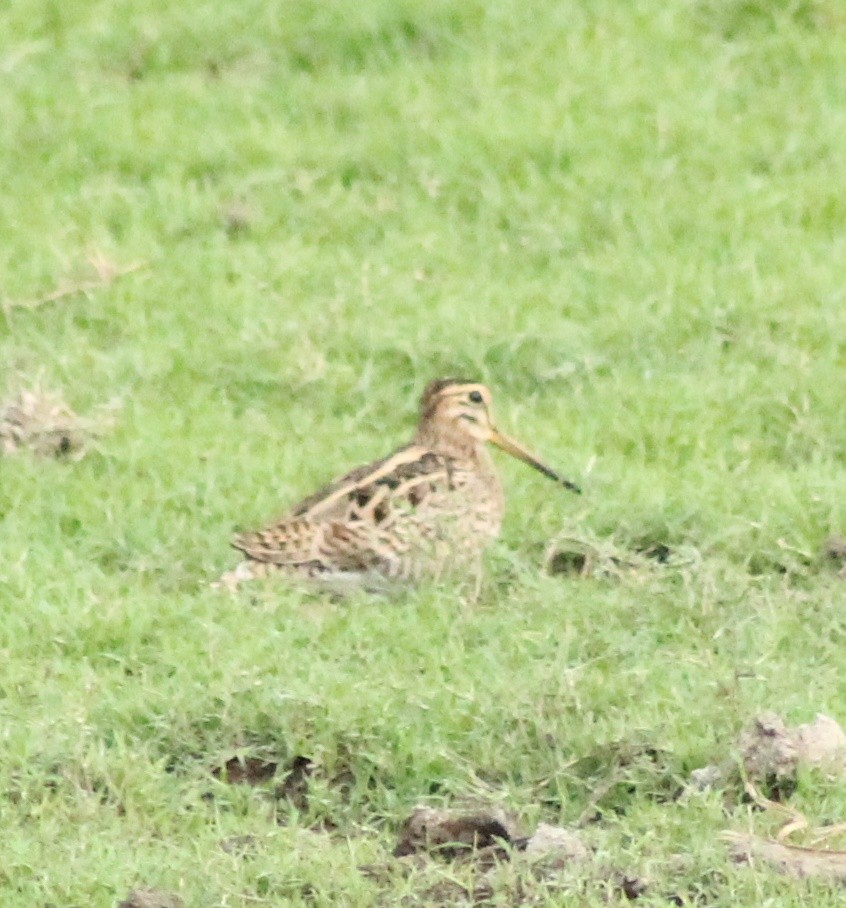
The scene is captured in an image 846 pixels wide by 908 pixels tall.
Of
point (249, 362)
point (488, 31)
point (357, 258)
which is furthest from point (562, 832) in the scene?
point (488, 31)

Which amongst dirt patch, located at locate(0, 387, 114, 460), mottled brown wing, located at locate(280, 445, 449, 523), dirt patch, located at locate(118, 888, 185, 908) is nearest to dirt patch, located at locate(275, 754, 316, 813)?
dirt patch, located at locate(118, 888, 185, 908)

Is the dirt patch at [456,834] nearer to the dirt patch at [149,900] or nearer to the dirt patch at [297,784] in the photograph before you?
the dirt patch at [297,784]

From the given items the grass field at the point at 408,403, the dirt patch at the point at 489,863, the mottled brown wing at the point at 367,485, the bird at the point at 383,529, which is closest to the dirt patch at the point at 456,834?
the dirt patch at the point at 489,863

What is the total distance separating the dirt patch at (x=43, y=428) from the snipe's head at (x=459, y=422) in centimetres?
114

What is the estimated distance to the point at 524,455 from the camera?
8.26 m

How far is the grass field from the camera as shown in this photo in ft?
19.9

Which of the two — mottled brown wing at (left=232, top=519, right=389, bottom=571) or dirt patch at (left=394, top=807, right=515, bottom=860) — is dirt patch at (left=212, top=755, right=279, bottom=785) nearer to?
dirt patch at (left=394, top=807, right=515, bottom=860)

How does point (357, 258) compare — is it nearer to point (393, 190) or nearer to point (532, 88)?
point (393, 190)

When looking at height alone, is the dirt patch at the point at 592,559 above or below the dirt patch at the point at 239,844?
below

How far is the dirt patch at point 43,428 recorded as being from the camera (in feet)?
28.0

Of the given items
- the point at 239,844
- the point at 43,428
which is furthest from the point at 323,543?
the point at 239,844

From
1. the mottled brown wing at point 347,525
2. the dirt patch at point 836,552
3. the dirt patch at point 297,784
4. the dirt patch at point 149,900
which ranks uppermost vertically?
the dirt patch at point 149,900

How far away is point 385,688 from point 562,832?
1.01 metres

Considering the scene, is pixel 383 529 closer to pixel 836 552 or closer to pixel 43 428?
pixel 836 552
